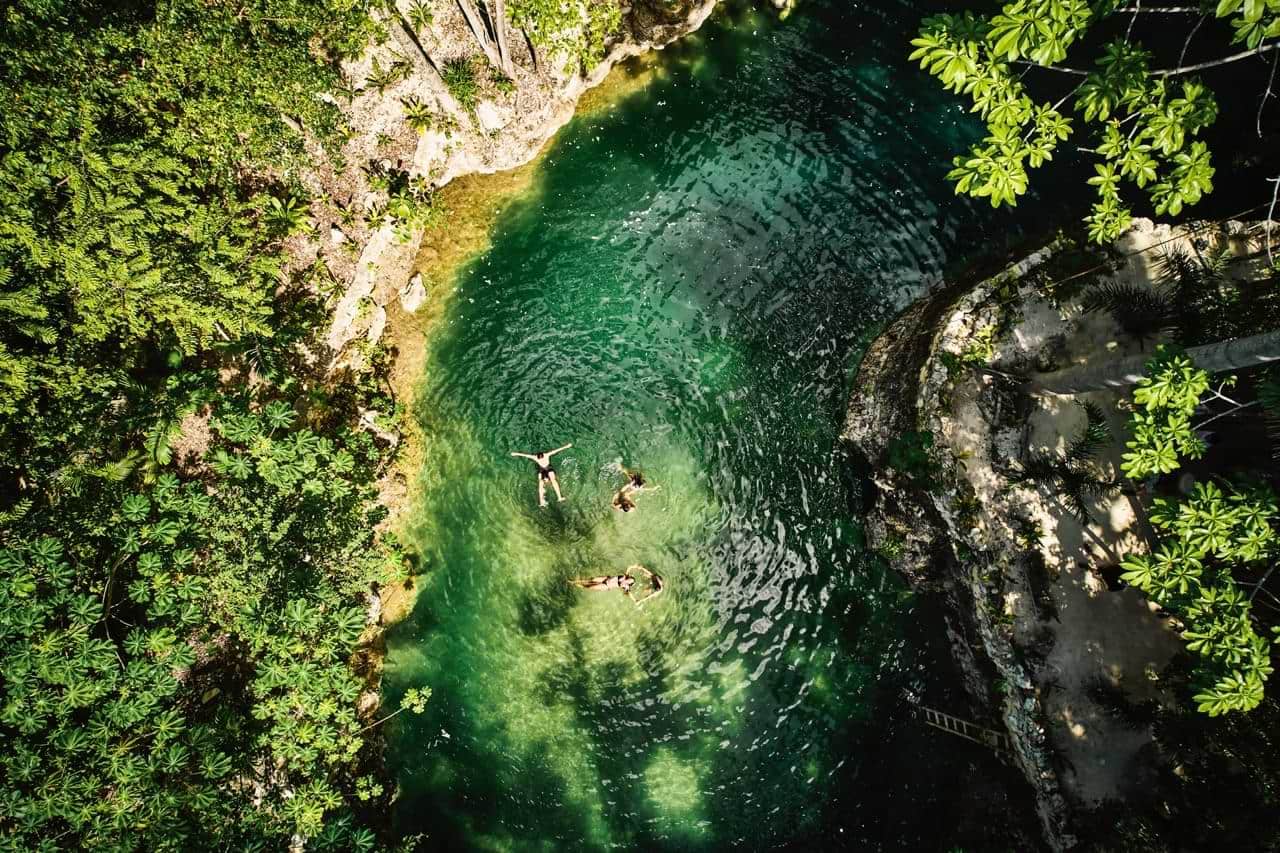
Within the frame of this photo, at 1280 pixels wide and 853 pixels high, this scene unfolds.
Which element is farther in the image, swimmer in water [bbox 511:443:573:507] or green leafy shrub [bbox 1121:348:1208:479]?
swimmer in water [bbox 511:443:573:507]

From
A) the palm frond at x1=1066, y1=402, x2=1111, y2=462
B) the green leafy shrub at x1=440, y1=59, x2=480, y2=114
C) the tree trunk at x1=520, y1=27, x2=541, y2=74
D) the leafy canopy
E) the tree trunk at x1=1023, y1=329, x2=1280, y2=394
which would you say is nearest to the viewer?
the leafy canopy

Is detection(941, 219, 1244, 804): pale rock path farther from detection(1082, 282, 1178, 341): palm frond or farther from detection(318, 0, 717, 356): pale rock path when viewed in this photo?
detection(318, 0, 717, 356): pale rock path

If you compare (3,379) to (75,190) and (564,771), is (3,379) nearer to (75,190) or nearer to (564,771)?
(75,190)

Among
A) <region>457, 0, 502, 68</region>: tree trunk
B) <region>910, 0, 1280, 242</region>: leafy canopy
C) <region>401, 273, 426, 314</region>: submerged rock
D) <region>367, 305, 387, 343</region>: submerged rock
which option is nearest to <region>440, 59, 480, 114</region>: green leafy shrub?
<region>457, 0, 502, 68</region>: tree trunk

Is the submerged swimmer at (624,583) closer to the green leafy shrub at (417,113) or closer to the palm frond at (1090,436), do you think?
the palm frond at (1090,436)

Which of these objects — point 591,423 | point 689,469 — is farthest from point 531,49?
point 689,469

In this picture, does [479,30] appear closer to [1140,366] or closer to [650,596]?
[650,596]
